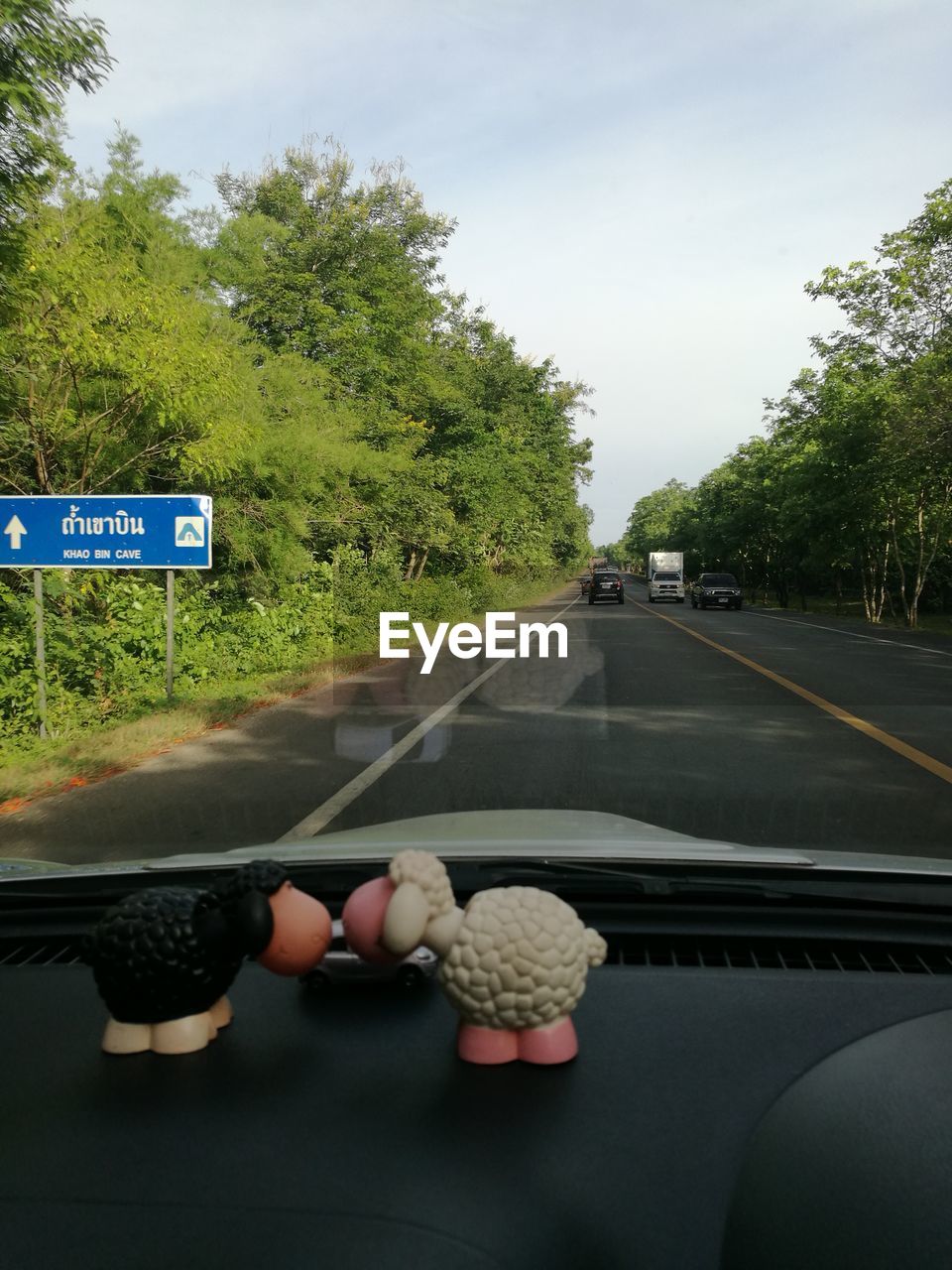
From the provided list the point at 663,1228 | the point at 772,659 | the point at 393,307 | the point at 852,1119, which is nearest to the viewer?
the point at 663,1228

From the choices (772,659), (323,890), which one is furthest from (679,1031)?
(772,659)

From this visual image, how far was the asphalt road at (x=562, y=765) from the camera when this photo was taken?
704 centimetres

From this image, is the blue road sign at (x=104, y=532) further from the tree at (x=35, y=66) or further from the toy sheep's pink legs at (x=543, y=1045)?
the toy sheep's pink legs at (x=543, y=1045)

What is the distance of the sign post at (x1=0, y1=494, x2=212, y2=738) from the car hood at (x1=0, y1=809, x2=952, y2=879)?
339 inches

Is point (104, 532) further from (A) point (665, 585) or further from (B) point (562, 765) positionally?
(A) point (665, 585)

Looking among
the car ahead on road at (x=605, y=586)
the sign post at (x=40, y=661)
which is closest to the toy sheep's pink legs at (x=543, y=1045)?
the sign post at (x=40, y=661)

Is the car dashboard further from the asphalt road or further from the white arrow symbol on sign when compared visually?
the white arrow symbol on sign

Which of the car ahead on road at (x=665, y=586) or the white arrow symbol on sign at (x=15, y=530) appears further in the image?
the car ahead on road at (x=665, y=586)

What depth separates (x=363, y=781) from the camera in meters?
8.78

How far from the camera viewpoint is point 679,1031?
7.71ft

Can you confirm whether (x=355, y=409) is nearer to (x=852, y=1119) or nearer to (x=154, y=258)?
(x=154, y=258)

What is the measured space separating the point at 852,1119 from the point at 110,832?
604cm

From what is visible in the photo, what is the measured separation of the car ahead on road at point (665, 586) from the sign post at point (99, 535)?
5534 centimetres

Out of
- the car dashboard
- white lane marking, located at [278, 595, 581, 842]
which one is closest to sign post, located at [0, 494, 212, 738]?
white lane marking, located at [278, 595, 581, 842]
